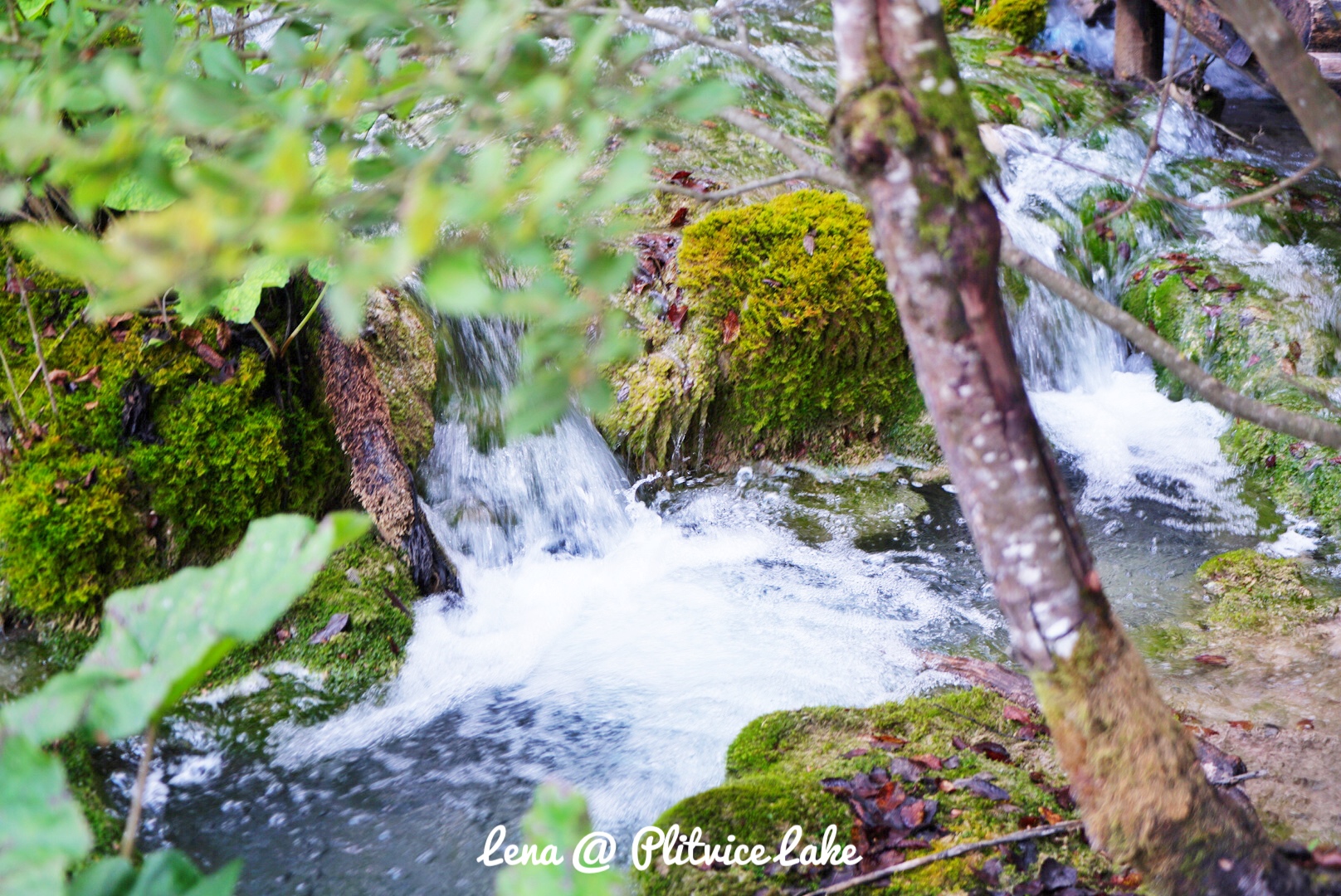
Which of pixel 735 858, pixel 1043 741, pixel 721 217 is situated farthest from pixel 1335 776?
pixel 721 217

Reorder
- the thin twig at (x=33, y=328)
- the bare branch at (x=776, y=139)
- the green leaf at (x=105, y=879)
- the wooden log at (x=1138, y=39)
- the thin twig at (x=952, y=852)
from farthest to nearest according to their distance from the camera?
the wooden log at (x=1138, y=39)
the thin twig at (x=33, y=328)
the thin twig at (x=952, y=852)
the bare branch at (x=776, y=139)
the green leaf at (x=105, y=879)

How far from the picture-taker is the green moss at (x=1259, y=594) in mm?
4160

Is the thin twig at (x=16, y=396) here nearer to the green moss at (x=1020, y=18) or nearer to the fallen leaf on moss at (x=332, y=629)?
the fallen leaf on moss at (x=332, y=629)

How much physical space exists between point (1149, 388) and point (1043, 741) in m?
4.49

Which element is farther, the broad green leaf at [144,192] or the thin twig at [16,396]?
the thin twig at [16,396]

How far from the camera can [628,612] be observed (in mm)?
4559

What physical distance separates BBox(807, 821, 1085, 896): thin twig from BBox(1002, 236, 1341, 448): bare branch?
1.09m

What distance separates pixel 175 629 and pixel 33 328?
3.13 m

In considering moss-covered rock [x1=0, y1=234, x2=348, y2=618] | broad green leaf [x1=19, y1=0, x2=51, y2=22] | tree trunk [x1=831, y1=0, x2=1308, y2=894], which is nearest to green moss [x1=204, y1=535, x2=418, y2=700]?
moss-covered rock [x1=0, y1=234, x2=348, y2=618]

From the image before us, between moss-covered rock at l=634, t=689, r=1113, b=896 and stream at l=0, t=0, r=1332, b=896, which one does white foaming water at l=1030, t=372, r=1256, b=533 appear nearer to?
stream at l=0, t=0, r=1332, b=896

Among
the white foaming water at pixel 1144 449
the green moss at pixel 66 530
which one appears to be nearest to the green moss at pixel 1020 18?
the white foaming water at pixel 1144 449

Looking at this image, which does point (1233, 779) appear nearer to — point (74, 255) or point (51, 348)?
point (74, 255)

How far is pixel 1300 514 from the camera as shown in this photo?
16.9 ft

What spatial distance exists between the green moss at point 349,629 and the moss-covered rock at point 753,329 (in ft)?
6.05
